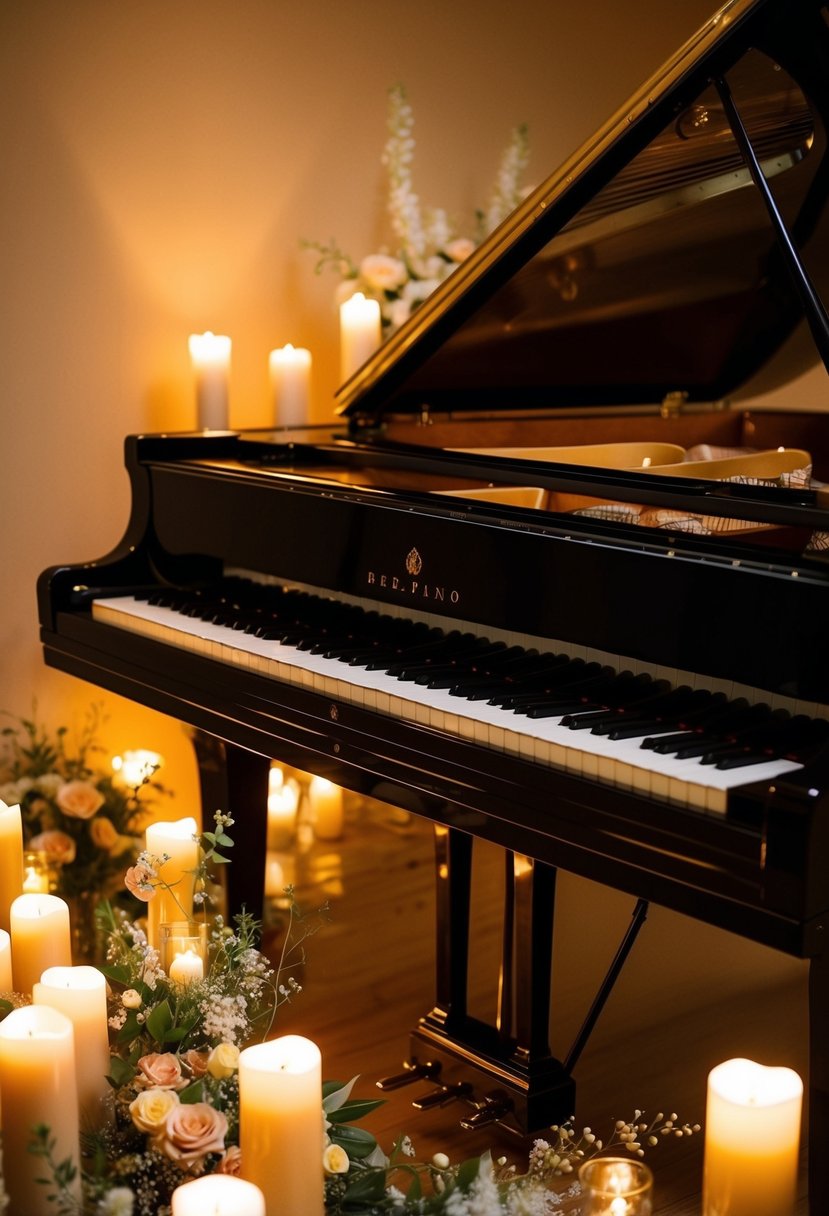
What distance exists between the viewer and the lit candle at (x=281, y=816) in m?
3.83

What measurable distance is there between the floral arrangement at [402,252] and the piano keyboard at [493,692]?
4.56 ft

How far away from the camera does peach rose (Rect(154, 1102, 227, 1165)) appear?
1.56 meters

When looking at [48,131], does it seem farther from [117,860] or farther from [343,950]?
[343,950]

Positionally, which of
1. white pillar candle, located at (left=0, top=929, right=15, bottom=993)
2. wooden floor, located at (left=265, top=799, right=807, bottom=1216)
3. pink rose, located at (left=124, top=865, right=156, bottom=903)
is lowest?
wooden floor, located at (left=265, top=799, right=807, bottom=1216)

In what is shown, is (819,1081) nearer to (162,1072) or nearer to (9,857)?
(162,1072)

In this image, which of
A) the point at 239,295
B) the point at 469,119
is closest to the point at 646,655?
the point at 239,295

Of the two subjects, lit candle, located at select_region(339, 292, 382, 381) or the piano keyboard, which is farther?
lit candle, located at select_region(339, 292, 382, 381)

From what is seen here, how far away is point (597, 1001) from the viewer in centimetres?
228

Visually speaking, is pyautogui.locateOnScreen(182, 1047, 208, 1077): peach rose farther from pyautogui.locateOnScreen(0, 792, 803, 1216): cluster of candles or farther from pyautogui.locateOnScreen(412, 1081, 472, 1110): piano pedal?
pyautogui.locateOnScreen(412, 1081, 472, 1110): piano pedal

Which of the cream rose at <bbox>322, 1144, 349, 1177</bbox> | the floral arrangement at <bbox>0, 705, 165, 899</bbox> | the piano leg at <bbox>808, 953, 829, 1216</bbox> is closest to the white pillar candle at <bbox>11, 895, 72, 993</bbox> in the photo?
the cream rose at <bbox>322, 1144, 349, 1177</bbox>

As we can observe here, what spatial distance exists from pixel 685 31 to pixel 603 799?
13.3 feet

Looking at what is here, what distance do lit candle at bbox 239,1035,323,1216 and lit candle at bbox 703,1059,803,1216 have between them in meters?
0.47

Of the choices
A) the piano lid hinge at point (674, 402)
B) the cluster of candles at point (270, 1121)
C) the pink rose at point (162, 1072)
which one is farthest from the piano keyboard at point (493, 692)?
the piano lid hinge at point (674, 402)

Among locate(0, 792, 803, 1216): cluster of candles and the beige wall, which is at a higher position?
the beige wall
